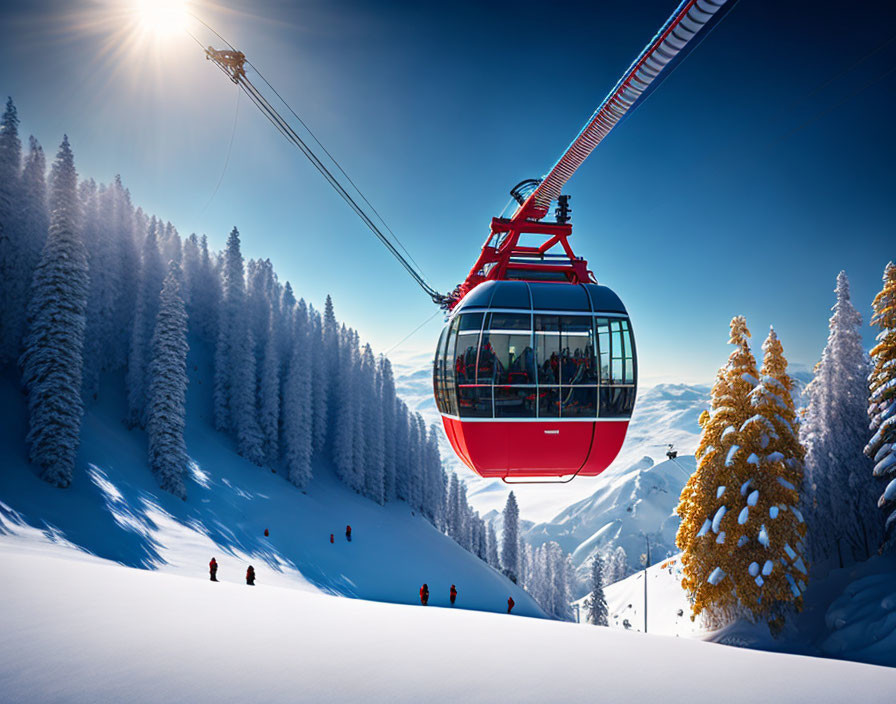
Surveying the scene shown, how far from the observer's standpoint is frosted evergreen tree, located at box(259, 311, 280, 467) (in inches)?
1671

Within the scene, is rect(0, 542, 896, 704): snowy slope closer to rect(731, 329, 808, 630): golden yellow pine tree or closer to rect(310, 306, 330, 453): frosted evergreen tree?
rect(731, 329, 808, 630): golden yellow pine tree

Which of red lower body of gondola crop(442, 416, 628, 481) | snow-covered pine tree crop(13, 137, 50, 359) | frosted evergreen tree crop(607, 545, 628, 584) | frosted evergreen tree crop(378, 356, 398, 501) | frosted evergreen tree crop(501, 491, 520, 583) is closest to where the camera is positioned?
red lower body of gondola crop(442, 416, 628, 481)

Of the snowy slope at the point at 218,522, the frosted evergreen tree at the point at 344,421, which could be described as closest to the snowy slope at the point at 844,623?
the snowy slope at the point at 218,522

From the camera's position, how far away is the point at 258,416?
43.8 metres

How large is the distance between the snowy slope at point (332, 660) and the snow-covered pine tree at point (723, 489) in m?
10.5

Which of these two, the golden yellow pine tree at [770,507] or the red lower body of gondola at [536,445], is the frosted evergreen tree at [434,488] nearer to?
the golden yellow pine tree at [770,507]

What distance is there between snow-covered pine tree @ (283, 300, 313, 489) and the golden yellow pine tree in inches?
1383

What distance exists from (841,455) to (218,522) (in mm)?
36041

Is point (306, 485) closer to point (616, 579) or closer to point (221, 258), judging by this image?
point (221, 258)

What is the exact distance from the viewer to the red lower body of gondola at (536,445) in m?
8.14

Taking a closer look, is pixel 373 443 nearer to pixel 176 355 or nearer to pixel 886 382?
pixel 176 355

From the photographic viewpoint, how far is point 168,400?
1184 inches

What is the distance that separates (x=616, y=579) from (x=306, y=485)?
7880 centimetres

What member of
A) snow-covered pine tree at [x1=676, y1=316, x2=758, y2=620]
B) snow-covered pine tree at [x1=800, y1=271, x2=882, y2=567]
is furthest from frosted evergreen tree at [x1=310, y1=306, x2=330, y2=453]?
snow-covered pine tree at [x1=800, y1=271, x2=882, y2=567]
